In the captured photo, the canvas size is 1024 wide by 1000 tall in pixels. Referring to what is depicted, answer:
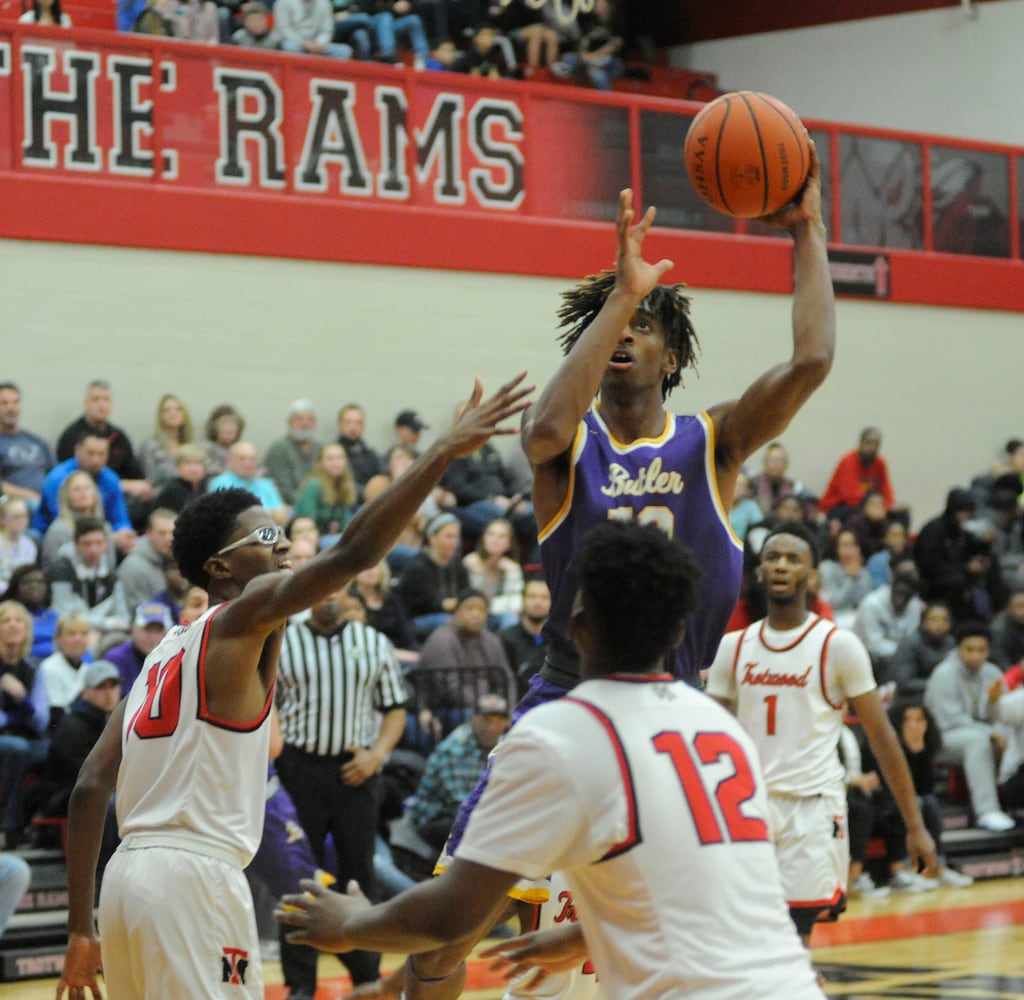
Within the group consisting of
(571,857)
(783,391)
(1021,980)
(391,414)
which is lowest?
(1021,980)

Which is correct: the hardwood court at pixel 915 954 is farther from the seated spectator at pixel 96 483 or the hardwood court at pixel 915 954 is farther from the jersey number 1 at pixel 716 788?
the jersey number 1 at pixel 716 788

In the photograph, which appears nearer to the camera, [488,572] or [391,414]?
[488,572]

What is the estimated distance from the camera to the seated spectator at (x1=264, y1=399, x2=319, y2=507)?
13.0 metres

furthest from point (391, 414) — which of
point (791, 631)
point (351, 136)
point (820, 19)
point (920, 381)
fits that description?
point (820, 19)

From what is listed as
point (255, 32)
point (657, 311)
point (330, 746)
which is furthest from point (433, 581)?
point (657, 311)

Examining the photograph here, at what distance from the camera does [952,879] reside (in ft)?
40.4

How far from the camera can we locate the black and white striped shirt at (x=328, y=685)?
→ 8391 mm

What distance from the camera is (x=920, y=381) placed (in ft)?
59.7

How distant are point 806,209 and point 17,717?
5977 millimetres

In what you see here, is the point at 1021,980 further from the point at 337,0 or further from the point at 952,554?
the point at 337,0

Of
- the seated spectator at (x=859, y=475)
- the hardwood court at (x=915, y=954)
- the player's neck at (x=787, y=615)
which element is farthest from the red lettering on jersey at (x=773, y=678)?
the seated spectator at (x=859, y=475)

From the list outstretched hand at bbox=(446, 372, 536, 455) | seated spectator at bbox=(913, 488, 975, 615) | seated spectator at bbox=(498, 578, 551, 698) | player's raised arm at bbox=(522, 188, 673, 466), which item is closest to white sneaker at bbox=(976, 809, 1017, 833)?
seated spectator at bbox=(913, 488, 975, 615)

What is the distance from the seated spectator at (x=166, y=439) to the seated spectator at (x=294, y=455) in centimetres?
65

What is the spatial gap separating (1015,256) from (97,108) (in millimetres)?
9861
